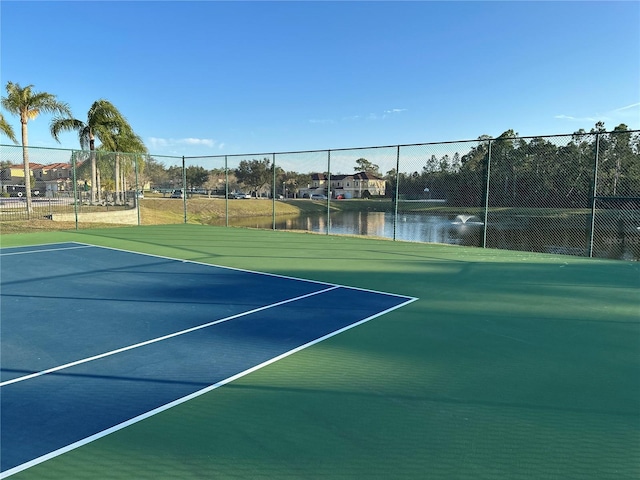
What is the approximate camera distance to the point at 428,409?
2730 millimetres

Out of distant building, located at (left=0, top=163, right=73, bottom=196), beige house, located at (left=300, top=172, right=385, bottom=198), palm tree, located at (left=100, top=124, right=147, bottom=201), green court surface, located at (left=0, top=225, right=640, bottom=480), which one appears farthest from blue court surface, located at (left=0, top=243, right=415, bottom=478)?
beige house, located at (left=300, top=172, right=385, bottom=198)

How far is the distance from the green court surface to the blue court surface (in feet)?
0.82

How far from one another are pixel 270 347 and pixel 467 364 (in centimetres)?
172

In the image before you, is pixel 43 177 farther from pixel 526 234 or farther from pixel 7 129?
pixel 526 234

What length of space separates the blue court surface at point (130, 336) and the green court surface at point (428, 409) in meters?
0.25

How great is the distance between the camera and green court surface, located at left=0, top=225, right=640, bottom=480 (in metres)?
2.18

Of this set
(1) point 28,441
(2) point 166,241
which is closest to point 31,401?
(1) point 28,441

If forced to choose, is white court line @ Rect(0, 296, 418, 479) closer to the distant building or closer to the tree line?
the tree line

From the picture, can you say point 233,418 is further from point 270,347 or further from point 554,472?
point 554,472

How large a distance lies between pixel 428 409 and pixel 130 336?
2924mm

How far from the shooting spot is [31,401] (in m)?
2.82

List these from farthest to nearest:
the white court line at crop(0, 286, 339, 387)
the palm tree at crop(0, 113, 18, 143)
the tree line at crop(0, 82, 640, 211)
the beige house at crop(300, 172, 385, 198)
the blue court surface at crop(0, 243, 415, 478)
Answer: the beige house at crop(300, 172, 385, 198) < the palm tree at crop(0, 113, 18, 143) < the tree line at crop(0, 82, 640, 211) < the white court line at crop(0, 286, 339, 387) < the blue court surface at crop(0, 243, 415, 478)

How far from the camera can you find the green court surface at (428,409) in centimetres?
218

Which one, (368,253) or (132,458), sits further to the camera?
(368,253)
